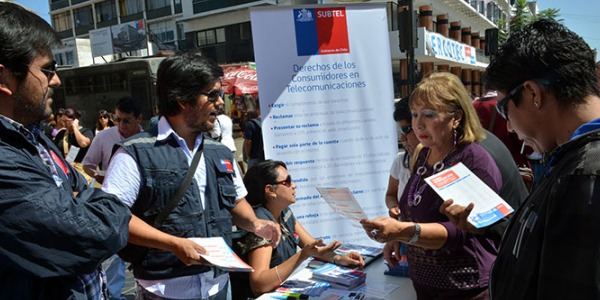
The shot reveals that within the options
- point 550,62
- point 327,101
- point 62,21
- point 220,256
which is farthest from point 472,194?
point 62,21

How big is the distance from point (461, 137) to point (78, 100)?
81.1 feet

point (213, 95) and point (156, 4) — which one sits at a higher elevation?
point (156, 4)

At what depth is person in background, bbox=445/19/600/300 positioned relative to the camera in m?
0.92

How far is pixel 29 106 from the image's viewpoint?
130 cm

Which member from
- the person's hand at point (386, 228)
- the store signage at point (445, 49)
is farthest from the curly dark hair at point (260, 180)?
the store signage at point (445, 49)

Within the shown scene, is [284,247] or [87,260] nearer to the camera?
[87,260]

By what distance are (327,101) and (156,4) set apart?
40.3 metres

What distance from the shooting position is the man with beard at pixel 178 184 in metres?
1.79

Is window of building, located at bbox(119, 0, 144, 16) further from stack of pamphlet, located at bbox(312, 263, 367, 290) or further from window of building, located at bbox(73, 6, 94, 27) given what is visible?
stack of pamphlet, located at bbox(312, 263, 367, 290)

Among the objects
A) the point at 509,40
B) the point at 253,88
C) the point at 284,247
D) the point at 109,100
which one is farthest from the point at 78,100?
the point at 509,40

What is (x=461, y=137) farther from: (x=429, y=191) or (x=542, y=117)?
(x=542, y=117)

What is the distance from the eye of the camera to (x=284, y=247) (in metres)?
2.67

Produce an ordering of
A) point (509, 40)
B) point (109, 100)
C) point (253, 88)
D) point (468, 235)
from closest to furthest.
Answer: point (509, 40)
point (468, 235)
point (253, 88)
point (109, 100)

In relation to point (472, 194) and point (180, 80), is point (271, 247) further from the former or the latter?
point (472, 194)
